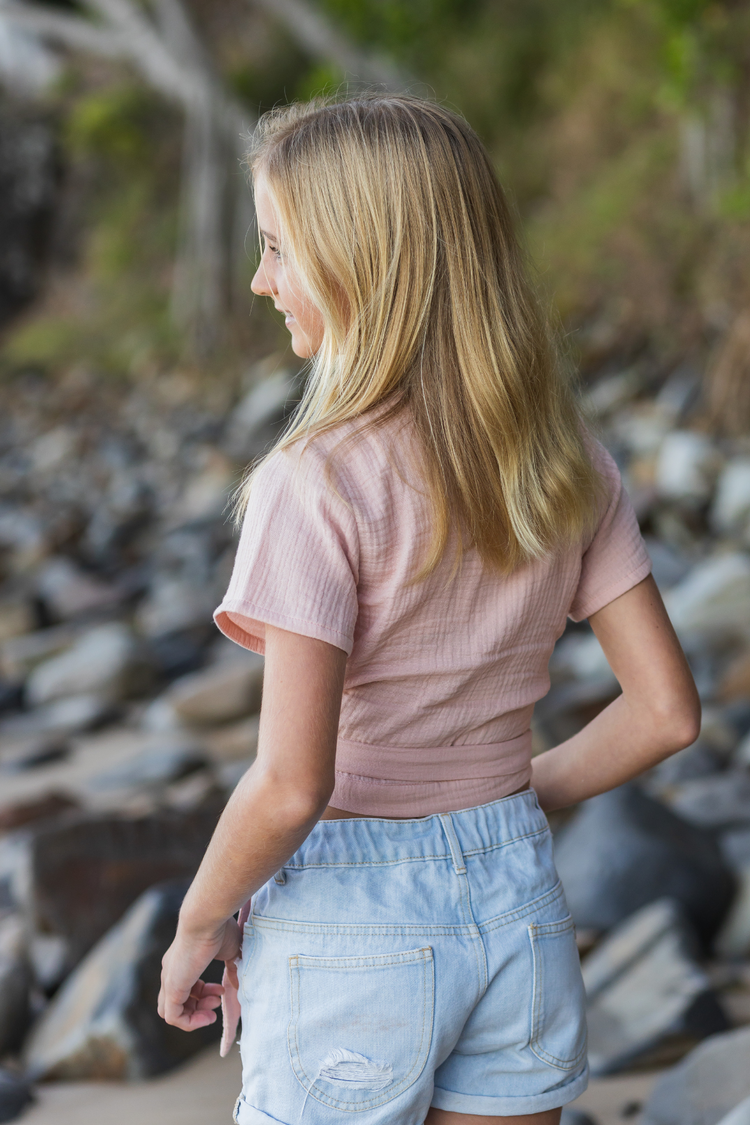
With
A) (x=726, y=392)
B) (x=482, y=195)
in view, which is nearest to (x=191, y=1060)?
(x=482, y=195)

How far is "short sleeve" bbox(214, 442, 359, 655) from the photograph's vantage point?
105 centimetres

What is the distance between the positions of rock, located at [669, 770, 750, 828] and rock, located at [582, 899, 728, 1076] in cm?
62

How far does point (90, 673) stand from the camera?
16.4ft

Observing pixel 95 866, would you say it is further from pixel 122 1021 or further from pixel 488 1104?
pixel 488 1104

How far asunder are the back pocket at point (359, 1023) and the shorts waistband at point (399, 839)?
94 mm

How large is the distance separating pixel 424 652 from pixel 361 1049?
15.6 inches

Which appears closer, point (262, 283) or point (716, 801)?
point (262, 283)

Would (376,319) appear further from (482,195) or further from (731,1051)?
(731,1051)

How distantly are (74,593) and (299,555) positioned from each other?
560cm

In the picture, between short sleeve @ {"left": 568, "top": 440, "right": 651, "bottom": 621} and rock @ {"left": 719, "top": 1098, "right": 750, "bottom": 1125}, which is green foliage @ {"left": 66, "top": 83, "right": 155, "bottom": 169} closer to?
short sleeve @ {"left": 568, "top": 440, "right": 651, "bottom": 621}

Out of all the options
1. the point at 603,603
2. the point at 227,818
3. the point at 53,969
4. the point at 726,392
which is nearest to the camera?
the point at 227,818

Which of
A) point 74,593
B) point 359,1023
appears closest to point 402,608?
point 359,1023

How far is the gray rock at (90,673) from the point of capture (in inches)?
195

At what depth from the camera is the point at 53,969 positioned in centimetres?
250
